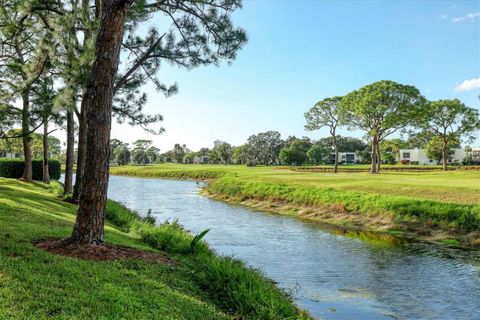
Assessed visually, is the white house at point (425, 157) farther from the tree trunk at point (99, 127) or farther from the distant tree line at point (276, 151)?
the tree trunk at point (99, 127)

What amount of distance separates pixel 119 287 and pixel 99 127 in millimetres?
3708

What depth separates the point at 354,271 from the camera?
516 inches

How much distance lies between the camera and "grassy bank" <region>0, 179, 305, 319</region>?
5.28 metres

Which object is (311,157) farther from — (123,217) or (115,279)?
(115,279)

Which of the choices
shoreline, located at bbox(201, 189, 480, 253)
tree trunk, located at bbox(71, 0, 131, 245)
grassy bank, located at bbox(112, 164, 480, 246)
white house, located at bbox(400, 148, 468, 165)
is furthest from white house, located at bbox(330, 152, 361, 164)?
tree trunk, located at bbox(71, 0, 131, 245)

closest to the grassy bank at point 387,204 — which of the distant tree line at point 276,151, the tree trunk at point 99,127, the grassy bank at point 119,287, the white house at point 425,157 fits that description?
the grassy bank at point 119,287

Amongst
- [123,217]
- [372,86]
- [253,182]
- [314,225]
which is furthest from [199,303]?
[372,86]

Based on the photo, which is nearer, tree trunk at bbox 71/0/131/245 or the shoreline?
tree trunk at bbox 71/0/131/245

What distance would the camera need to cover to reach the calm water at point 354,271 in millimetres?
9773

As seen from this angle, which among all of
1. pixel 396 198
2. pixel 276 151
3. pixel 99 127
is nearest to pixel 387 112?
pixel 396 198

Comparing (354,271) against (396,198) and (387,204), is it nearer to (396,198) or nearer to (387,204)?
(387,204)

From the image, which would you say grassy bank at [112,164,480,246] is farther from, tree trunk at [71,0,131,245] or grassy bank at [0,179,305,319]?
tree trunk at [71,0,131,245]

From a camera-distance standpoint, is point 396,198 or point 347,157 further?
point 347,157

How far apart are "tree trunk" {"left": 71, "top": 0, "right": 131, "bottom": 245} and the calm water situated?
16.6 ft
